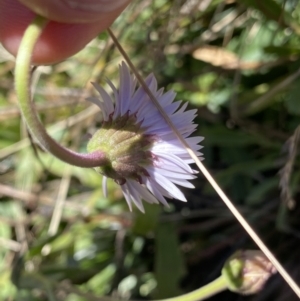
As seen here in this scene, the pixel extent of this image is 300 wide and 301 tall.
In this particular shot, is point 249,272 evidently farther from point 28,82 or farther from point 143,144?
point 28,82

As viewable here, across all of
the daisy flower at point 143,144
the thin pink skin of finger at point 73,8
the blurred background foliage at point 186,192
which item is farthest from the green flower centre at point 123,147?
the blurred background foliage at point 186,192

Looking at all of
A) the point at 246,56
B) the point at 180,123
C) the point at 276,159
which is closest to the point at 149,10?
the point at 246,56

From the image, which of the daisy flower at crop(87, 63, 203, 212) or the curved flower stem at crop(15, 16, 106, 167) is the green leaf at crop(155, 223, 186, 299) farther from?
the curved flower stem at crop(15, 16, 106, 167)

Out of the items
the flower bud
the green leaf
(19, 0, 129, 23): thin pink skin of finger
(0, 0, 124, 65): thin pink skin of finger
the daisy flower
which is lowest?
the flower bud

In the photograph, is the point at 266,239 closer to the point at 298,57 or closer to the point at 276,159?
the point at 276,159

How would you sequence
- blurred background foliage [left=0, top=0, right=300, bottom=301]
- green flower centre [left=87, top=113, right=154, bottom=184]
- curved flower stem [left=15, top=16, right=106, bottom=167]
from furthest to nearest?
blurred background foliage [left=0, top=0, right=300, bottom=301]
green flower centre [left=87, top=113, right=154, bottom=184]
curved flower stem [left=15, top=16, right=106, bottom=167]

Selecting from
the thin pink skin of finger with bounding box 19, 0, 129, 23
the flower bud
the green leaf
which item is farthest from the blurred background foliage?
the thin pink skin of finger with bounding box 19, 0, 129, 23

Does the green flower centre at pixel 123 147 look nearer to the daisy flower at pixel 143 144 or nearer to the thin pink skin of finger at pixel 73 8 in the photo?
the daisy flower at pixel 143 144
